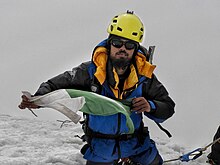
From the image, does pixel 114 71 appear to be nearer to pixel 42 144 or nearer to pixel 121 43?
pixel 121 43

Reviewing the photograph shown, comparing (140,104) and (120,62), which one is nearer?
(140,104)

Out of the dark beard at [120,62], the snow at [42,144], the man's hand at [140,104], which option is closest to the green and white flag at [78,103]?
the man's hand at [140,104]

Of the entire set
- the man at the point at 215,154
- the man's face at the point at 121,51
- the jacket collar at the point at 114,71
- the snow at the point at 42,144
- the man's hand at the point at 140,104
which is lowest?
the snow at the point at 42,144

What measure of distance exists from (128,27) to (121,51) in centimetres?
23

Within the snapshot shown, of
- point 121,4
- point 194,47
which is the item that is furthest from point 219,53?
point 121,4

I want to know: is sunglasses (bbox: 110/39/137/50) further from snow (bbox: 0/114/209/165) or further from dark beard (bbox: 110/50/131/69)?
snow (bbox: 0/114/209/165)

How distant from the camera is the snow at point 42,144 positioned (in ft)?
15.9

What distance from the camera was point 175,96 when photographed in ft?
28.1

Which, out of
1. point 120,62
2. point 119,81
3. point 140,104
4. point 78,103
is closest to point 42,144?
point 119,81

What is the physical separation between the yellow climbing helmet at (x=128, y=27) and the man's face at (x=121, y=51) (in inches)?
2.5

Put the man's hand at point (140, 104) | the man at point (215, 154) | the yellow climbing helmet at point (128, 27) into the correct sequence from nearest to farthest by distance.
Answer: the man's hand at point (140, 104), the yellow climbing helmet at point (128, 27), the man at point (215, 154)

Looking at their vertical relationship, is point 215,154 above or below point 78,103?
below

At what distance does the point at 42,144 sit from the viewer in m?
5.43

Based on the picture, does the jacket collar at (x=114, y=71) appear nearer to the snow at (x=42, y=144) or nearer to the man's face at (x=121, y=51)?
the man's face at (x=121, y=51)
